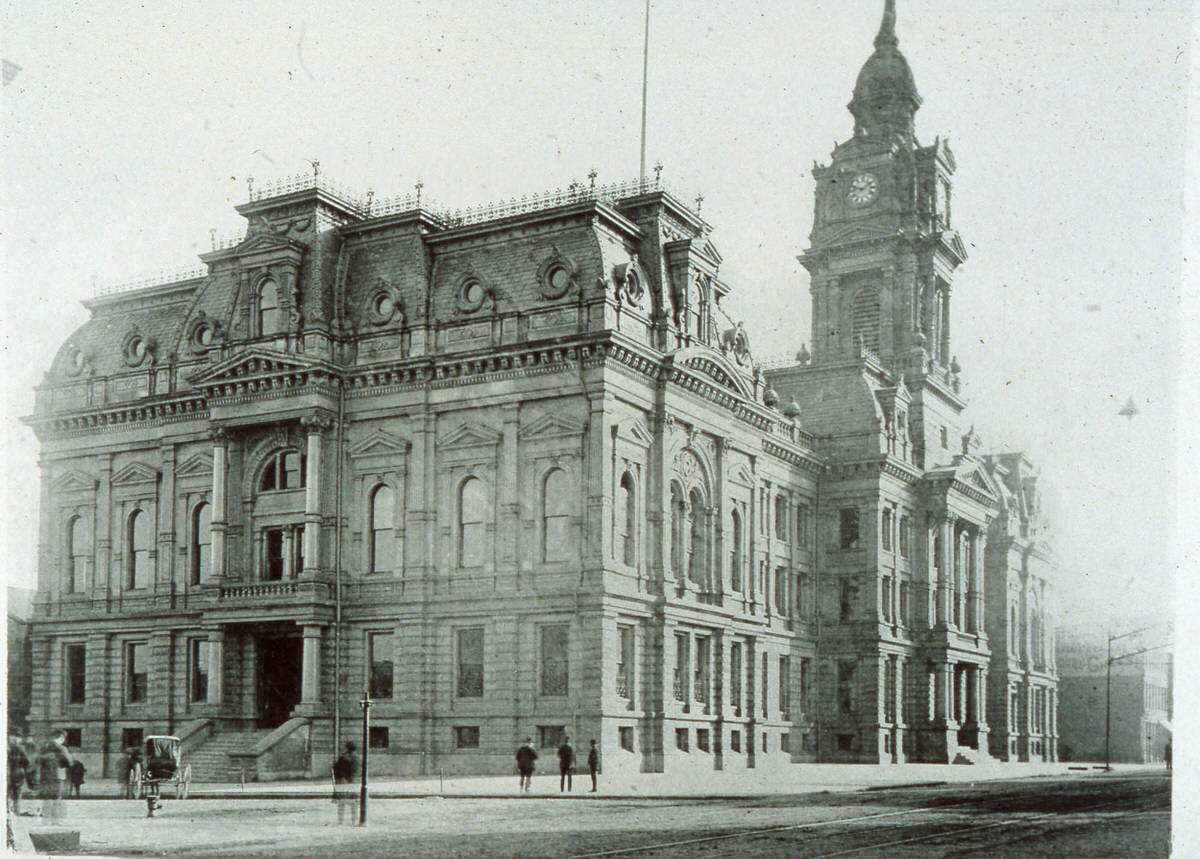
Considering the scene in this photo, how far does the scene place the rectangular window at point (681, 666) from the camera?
3991 cm

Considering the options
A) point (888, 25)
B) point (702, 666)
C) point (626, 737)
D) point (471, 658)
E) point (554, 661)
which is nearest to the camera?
point (888, 25)

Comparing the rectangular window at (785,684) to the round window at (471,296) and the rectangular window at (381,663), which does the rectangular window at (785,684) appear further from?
the round window at (471,296)

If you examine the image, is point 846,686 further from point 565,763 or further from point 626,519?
point 565,763

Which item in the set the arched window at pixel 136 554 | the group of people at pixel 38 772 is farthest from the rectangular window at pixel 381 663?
the group of people at pixel 38 772

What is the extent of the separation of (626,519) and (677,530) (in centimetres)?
399

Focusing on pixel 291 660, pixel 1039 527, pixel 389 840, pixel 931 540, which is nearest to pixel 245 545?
pixel 291 660

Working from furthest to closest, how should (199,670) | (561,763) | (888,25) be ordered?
→ (199,670) < (561,763) < (888,25)

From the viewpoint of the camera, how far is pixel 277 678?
38281mm

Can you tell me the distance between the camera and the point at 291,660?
1507 inches

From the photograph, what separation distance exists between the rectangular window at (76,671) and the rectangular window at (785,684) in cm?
2391

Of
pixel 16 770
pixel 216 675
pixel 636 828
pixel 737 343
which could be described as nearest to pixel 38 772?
pixel 16 770

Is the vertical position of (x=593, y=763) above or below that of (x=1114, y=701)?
above

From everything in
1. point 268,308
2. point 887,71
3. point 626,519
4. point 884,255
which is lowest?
point 626,519

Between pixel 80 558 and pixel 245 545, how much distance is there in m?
4.41
